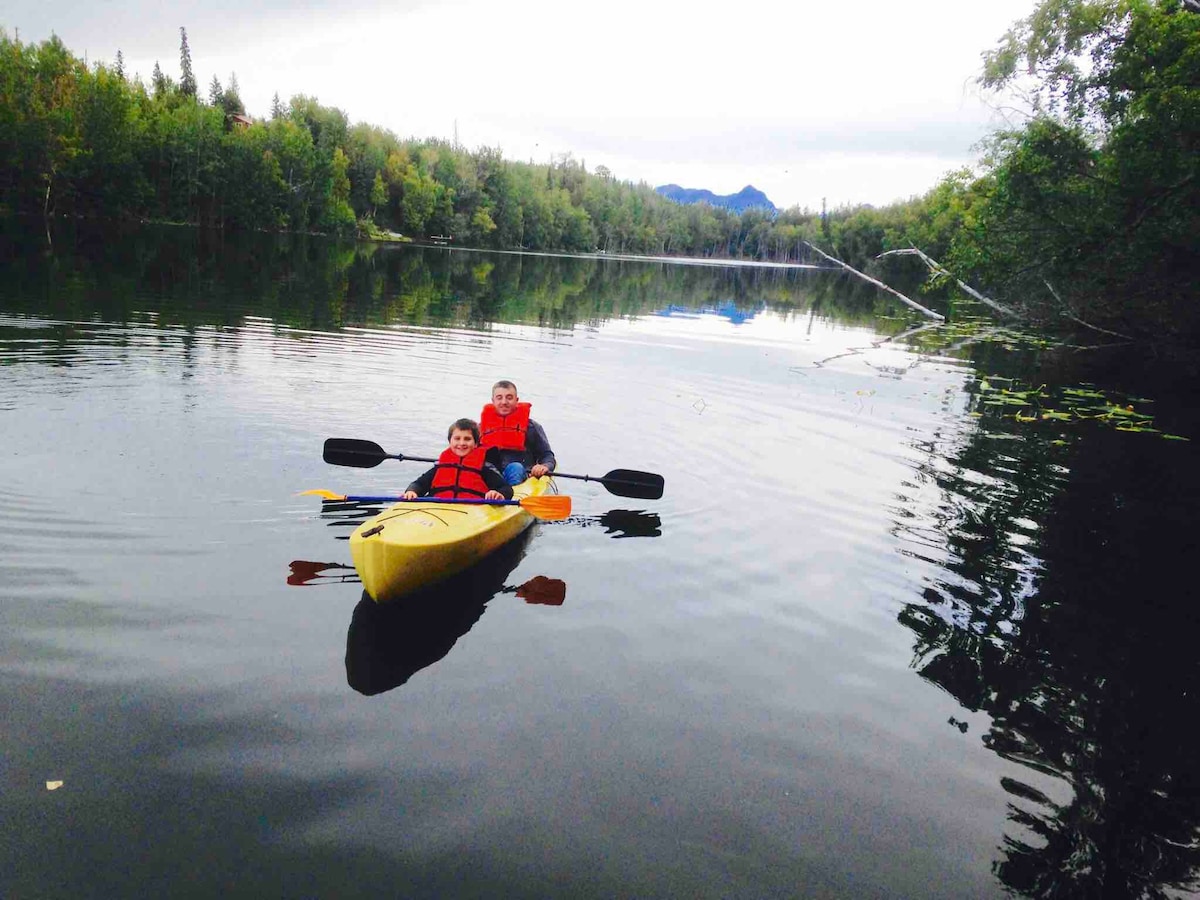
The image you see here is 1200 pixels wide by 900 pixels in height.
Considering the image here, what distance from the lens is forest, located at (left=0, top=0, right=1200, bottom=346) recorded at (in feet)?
55.4

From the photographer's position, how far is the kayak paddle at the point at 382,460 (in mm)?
7660

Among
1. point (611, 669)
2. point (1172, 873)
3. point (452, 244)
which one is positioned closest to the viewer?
point (1172, 873)

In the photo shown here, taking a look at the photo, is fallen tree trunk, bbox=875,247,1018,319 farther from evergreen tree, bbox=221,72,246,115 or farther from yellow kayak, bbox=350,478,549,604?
evergreen tree, bbox=221,72,246,115

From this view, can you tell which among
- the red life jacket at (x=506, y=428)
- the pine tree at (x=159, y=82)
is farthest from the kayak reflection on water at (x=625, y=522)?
the pine tree at (x=159, y=82)

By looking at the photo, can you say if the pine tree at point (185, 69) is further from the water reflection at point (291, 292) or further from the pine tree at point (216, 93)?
the water reflection at point (291, 292)

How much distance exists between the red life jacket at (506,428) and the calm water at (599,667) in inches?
40.7

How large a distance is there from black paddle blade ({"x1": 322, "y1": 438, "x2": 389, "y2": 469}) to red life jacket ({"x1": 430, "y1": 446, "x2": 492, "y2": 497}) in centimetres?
84

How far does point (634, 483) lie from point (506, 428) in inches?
62.2

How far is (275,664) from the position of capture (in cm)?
472

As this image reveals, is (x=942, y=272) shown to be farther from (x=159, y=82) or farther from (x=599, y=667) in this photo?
(x=159, y=82)

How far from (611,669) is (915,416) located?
10.2 meters

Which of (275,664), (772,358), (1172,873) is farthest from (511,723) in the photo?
(772,358)

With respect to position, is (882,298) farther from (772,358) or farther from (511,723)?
(511,723)

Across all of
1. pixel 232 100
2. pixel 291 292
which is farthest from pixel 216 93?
pixel 291 292
